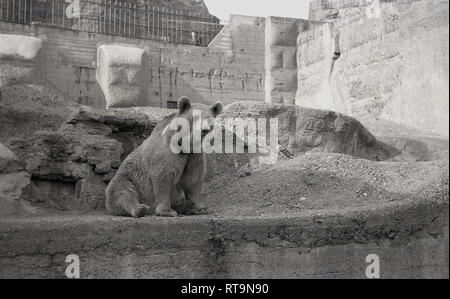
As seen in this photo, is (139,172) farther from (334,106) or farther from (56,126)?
(334,106)

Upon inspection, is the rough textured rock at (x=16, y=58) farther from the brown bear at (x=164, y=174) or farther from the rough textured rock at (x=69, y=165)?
the brown bear at (x=164, y=174)

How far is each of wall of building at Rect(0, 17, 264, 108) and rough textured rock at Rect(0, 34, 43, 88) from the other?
238mm

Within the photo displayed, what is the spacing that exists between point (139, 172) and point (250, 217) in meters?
1.39

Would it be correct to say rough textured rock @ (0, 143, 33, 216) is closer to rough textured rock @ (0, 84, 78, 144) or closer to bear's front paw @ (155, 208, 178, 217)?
bear's front paw @ (155, 208, 178, 217)

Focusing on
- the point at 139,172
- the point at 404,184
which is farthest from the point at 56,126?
the point at 404,184

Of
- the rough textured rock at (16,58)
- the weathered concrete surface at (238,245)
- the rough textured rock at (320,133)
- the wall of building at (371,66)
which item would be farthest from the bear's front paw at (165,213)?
the rough textured rock at (16,58)

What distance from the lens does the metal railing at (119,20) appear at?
14.1m

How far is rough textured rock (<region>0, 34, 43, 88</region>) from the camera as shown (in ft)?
34.2

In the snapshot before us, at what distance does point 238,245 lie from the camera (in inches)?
192

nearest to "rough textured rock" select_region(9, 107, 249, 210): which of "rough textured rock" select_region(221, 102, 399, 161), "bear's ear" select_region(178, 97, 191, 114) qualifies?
"bear's ear" select_region(178, 97, 191, 114)

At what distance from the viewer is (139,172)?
233 inches

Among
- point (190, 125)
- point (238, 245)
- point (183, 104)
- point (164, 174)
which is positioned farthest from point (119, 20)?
point (238, 245)

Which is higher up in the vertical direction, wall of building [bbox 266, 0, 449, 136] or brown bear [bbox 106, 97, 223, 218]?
wall of building [bbox 266, 0, 449, 136]

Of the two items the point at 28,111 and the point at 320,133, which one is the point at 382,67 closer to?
the point at 320,133
